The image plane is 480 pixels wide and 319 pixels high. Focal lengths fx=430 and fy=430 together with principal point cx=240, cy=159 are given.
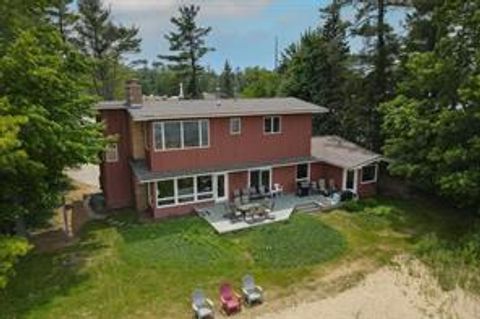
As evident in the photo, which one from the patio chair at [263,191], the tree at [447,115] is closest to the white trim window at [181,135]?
the patio chair at [263,191]

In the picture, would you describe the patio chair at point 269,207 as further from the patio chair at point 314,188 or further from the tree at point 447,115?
the tree at point 447,115

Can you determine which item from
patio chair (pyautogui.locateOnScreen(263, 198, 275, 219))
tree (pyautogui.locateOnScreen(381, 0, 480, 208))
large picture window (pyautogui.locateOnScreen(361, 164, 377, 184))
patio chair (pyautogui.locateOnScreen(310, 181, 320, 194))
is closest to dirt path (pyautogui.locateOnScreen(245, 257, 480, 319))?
tree (pyautogui.locateOnScreen(381, 0, 480, 208))

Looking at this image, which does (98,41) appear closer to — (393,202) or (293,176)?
(293,176)

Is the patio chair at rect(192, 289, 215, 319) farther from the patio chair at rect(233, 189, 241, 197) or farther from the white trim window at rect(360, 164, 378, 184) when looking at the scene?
the white trim window at rect(360, 164, 378, 184)

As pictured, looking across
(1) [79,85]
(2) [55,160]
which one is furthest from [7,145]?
(1) [79,85]

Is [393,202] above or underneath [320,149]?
underneath

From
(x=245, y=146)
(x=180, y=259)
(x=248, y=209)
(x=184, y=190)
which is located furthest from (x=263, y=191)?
(x=180, y=259)

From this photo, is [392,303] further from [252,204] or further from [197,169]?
[197,169]
